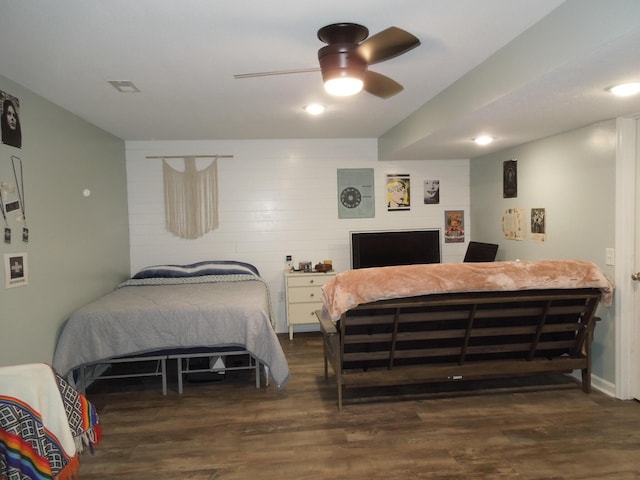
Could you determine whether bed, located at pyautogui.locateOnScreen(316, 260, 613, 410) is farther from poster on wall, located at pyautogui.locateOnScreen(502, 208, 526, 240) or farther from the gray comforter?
poster on wall, located at pyautogui.locateOnScreen(502, 208, 526, 240)

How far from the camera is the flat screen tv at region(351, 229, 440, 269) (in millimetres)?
5195

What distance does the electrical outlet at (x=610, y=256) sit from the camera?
3200 mm

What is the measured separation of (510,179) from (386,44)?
10.2 feet

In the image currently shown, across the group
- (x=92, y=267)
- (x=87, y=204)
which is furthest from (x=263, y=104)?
(x=92, y=267)

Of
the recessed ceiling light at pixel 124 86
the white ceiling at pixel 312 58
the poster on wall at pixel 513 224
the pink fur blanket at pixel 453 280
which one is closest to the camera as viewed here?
the white ceiling at pixel 312 58

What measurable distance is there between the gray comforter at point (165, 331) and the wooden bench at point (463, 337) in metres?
0.54

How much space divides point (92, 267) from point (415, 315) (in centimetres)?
307

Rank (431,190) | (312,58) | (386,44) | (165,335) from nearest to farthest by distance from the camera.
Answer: (386,44) < (312,58) < (165,335) < (431,190)

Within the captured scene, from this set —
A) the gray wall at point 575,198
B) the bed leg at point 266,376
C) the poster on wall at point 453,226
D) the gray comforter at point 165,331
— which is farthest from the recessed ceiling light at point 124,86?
the poster on wall at point 453,226

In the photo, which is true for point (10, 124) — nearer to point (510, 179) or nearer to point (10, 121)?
point (10, 121)

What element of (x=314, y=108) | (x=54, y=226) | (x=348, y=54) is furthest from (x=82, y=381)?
(x=348, y=54)

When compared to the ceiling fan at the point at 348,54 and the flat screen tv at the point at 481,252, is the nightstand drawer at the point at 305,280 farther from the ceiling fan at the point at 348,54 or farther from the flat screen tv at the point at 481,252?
the ceiling fan at the point at 348,54

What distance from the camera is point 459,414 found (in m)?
3.03

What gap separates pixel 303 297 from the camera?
507 centimetres
